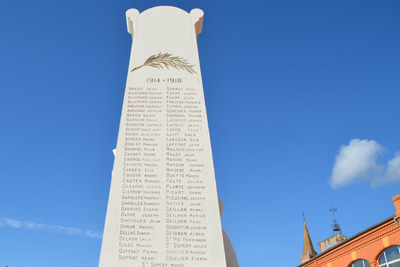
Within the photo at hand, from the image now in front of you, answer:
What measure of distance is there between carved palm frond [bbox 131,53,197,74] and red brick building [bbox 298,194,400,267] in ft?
63.1

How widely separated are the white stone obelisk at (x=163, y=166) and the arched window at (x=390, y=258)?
65.6 ft

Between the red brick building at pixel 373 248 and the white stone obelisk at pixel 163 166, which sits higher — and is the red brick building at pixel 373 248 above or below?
above

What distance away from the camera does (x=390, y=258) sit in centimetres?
2392

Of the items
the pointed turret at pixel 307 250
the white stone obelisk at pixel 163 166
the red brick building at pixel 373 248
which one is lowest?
the white stone obelisk at pixel 163 166

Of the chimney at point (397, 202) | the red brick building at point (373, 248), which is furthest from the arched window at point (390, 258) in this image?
the chimney at point (397, 202)

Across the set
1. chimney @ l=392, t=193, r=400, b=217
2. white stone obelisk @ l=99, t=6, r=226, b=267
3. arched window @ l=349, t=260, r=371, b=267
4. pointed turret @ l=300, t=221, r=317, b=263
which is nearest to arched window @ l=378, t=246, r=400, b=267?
arched window @ l=349, t=260, r=371, b=267

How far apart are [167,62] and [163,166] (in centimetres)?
312

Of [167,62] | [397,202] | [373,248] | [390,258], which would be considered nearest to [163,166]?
[167,62]

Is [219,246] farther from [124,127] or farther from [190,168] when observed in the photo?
[124,127]

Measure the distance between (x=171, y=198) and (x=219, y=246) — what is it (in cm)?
143

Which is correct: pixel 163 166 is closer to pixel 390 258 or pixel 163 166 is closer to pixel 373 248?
pixel 390 258

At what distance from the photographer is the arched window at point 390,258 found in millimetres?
23188

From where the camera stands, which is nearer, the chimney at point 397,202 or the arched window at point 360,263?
the chimney at point 397,202

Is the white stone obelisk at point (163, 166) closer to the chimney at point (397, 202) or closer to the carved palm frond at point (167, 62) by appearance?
the carved palm frond at point (167, 62)
